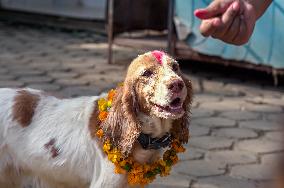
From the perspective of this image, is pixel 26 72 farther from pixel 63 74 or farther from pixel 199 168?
pixel 199 168

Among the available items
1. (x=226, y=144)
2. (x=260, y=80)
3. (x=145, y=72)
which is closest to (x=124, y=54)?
(x=260, y=80)

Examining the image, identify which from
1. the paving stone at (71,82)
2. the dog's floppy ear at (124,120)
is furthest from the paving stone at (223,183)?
the paving stone at (71,82)

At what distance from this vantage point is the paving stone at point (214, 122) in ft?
15.6

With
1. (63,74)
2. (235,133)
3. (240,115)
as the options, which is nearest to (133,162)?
(235,133)

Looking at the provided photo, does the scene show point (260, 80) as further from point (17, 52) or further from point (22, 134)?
point (22, 134)

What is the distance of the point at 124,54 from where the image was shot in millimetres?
8227

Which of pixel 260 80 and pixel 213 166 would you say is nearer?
pixel 213 166

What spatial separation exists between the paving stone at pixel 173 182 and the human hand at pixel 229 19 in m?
1.61

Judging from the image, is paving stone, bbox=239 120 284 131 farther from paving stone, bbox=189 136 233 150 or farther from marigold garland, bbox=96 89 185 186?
marigold garland, bbox=96 89 185 186

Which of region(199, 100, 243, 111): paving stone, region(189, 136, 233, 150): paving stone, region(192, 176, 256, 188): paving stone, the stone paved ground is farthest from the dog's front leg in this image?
region(199, 100, 243, 111): paving stone

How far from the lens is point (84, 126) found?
2701 millimetres

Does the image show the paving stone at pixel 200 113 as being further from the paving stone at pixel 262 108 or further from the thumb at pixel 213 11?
the thumb at pixel 213 11

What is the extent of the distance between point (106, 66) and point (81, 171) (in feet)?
14.9

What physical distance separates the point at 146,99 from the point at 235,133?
2.36 metres
